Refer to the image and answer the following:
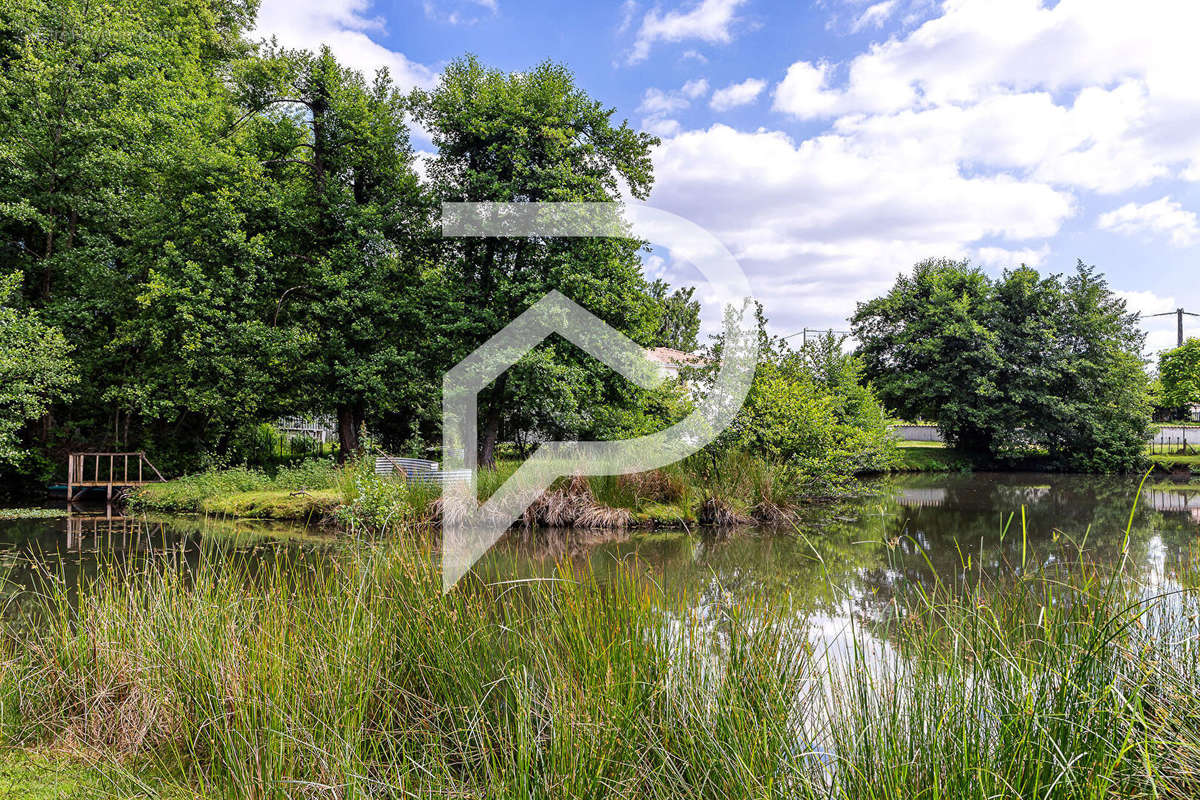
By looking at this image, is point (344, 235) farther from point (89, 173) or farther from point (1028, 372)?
point (1028, 372)

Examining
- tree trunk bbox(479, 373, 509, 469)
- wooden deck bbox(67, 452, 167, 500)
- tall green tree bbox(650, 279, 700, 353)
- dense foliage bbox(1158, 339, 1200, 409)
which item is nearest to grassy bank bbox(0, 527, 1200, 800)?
tree trunk bbox(479, 373, 509, 469)

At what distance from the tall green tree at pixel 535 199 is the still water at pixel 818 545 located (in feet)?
14.2

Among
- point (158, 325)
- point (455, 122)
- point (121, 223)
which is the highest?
point (455, 122)

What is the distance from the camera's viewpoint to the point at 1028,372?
21.5 metres

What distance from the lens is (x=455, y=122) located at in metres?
13.8

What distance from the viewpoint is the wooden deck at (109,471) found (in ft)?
43.5

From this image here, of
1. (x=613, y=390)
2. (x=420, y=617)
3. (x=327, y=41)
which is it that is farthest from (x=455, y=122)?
(x=420, y=617)

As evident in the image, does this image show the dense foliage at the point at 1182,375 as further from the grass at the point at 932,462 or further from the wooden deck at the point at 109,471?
the wooden deck at the point at 109,471

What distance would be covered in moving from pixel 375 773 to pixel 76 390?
15532 mm

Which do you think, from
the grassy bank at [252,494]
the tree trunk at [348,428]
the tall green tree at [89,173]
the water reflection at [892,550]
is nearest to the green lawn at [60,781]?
the water reflection at [892,550]

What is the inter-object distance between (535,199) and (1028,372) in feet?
54.8

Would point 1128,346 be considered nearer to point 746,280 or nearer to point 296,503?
point 746,280

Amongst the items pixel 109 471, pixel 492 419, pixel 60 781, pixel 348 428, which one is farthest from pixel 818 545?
pixel 109 471

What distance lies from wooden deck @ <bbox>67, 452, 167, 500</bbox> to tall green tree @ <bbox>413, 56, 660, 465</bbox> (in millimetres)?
6750
